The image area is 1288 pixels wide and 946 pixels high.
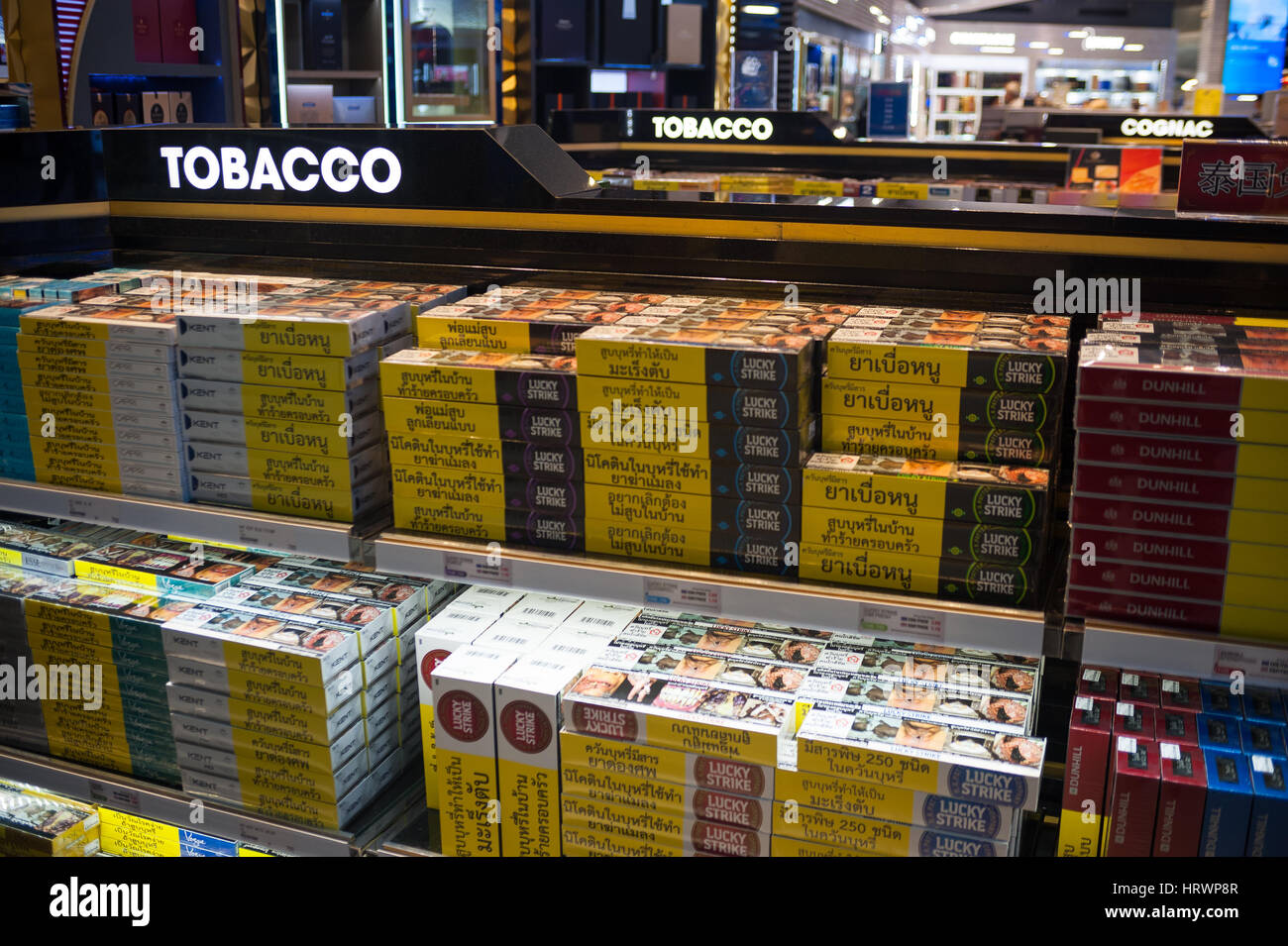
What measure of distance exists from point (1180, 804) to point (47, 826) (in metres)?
2.23

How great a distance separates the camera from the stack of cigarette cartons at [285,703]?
6.40 feet

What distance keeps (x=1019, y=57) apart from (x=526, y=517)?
3204 centimetres

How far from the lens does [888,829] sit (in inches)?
65.1

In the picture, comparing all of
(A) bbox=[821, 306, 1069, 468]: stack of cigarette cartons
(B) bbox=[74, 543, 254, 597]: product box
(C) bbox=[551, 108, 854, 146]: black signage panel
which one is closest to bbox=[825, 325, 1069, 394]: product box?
(A) bbox=[821, 306, 1069, 468]: stack of cigarette cartons

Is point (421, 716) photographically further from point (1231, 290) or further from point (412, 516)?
point (1231, 290)

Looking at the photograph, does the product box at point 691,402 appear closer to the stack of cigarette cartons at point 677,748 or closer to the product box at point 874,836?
the stack of cigarette cartons at point 677,748

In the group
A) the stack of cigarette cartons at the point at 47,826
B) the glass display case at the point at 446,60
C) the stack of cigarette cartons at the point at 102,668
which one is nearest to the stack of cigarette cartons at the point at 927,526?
the stack of cigarette cartons at the point at 102,668

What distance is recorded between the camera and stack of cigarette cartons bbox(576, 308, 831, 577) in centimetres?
157

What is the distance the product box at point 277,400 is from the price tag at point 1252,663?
4.26ft

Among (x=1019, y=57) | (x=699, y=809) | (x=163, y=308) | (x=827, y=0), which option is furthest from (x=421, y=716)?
(x=1019, y=57)

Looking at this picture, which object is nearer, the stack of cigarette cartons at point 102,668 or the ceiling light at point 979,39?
Answer: the stack of cigarette cartons at point 102,668

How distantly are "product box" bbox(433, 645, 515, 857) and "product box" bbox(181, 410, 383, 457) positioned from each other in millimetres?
398

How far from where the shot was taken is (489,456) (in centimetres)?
176
